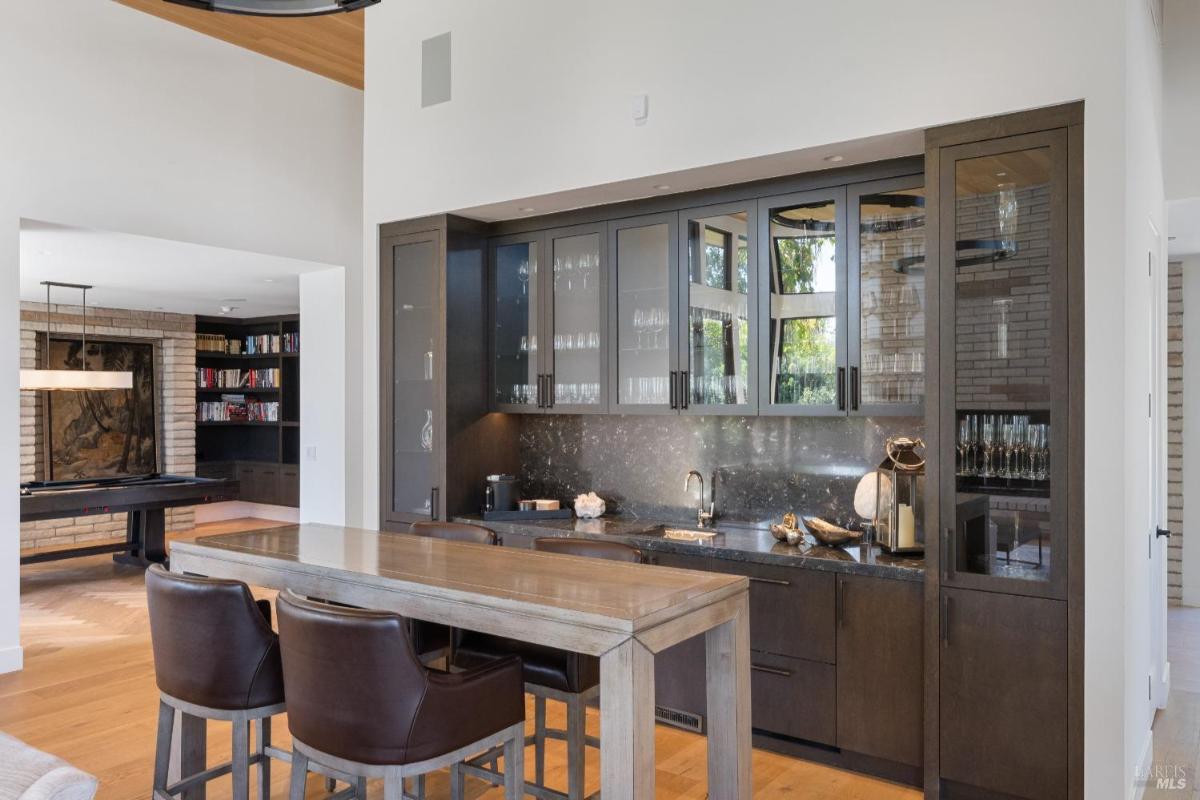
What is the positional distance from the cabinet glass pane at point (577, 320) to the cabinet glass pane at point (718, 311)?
564 millimetres

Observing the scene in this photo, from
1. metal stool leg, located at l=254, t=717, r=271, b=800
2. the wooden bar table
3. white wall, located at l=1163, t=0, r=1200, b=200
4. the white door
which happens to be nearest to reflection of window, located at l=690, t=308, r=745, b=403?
the wooden bar table

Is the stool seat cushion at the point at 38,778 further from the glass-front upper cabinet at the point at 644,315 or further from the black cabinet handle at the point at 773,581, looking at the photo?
the glass-front upper cabinet at the point at 644,315

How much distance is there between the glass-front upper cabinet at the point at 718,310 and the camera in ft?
12.5

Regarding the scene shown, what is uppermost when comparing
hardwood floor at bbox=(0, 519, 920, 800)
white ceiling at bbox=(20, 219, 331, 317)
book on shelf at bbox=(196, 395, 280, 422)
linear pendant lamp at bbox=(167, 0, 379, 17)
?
linear pendant lamp at bbox=(167, 0, 379, 17)

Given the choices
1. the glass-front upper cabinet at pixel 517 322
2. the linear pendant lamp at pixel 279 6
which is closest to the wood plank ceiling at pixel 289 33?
the glass-front upper cabinet at pixel 517 322

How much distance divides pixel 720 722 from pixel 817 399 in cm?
162

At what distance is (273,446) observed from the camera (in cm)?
1098

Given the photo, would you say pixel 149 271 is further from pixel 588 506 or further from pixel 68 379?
pixel 588 506

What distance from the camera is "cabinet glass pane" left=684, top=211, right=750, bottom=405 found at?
3834 millimetres

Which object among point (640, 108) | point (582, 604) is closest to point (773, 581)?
point (582, 604)

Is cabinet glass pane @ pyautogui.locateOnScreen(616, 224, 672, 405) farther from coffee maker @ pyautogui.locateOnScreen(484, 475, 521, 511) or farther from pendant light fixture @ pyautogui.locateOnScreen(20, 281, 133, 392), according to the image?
pendant light fixture @ pyautogui.locateOnScreen(20, 281, 133, 392)

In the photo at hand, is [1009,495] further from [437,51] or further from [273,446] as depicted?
[273,446]

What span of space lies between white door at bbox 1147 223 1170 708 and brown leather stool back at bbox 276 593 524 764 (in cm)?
304

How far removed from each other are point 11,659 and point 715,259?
4.45 metres
